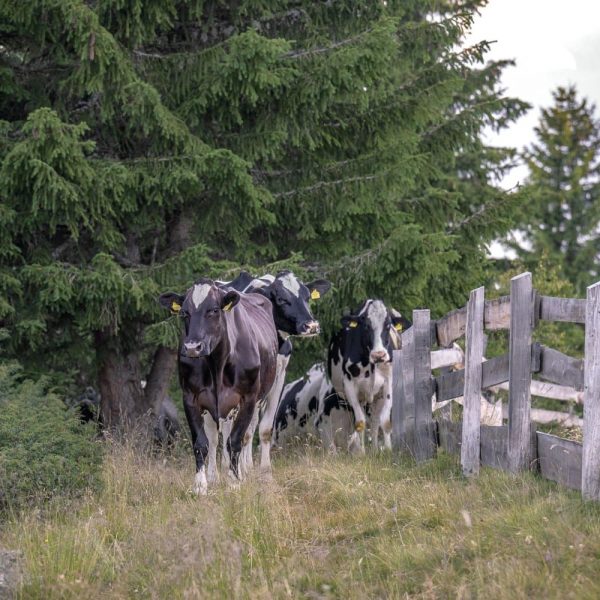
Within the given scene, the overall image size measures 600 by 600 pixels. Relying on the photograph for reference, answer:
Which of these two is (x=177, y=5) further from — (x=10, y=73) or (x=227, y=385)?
(x=227, y=385)

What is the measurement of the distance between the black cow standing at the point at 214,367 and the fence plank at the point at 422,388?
1544mm

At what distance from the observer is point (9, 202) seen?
12.0 m

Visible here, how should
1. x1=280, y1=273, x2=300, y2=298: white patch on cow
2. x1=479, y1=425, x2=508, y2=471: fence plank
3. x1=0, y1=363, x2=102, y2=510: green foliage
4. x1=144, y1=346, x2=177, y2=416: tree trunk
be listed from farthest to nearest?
x1=144, y1=346, x2=177, y2=416: tree trunk, x1=280, y1=273, x2=300, y2=298: white patch on cow, x1=479, y1=425, x2=508, y2=471: fence plank, x1=0, y1=363, x2=102, y2=510: green foliage

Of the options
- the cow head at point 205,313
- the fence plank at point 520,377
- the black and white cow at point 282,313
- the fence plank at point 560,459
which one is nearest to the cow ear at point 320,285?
the black and white cow at point 282,313

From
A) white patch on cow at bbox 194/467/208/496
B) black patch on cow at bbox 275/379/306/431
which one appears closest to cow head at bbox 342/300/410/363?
black patch on cow at bbox 275/379/306/431

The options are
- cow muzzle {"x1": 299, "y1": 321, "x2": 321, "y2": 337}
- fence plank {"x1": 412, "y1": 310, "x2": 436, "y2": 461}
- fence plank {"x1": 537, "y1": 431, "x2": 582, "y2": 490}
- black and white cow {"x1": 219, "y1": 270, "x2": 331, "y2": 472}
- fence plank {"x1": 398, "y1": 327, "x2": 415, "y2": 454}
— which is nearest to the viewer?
fence plank {"x1": 537, "y1": 431, "x2": 582, "y2": 490}

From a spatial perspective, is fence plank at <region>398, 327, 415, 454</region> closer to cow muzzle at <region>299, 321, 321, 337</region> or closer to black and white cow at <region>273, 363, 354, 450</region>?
cow muzzle at <region>299, 321, 321, 337</region>

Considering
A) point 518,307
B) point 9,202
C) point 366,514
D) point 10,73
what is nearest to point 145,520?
point 366,514

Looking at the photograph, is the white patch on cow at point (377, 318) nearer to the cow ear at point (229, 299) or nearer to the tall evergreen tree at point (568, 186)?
the cow ear at point (229, 299)

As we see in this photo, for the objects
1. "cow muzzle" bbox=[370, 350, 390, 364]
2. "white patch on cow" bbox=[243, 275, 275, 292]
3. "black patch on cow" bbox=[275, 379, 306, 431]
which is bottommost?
"black patch on cow" bbox=[275, 379, 306, 431]

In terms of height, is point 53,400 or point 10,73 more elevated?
point 10,73

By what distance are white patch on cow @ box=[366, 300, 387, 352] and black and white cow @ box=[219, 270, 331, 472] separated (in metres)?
1.06

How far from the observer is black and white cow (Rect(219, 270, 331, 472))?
11688 millimetres

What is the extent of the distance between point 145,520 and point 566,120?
38.6 m
